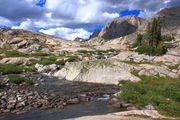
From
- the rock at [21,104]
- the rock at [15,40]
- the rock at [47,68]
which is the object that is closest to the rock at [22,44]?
the rock at [15,40]

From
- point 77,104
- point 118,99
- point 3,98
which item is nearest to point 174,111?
point 118,99

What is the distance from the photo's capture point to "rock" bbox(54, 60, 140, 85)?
31031 mm

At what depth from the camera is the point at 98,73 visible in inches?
1289

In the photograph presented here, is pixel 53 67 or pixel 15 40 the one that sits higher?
pixel 15 40

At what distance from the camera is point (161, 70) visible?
3341 cm

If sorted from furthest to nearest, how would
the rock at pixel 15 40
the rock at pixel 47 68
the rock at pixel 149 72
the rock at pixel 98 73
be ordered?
the rock at pixel 15 40
the rock at pixel 47 68
the rock at pixel 149 72
the rock at pixel 98 73

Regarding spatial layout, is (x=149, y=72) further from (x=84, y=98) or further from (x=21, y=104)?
(x=21, y=104)

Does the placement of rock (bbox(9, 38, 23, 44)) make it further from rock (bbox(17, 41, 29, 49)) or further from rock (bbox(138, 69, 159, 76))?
rock (bbox(138, 69, 159, 76))

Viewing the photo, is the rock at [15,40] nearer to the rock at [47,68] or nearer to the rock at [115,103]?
the rock at [47,68]

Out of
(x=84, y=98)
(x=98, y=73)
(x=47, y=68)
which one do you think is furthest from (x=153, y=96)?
(x=47, y=68)

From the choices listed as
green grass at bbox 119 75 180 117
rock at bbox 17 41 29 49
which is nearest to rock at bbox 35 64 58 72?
green grass at bbox 119 75 180 117

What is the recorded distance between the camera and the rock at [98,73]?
102ft

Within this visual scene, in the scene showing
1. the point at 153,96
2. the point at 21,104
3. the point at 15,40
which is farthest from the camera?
the point at 15,40

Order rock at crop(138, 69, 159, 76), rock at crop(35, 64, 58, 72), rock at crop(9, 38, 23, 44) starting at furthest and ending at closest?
1. rock at crop(9, 38, 23, 44)
2. rock at crop(35, 64, 58, 72)
3. rock at crop(138, 69, 159, 76)
